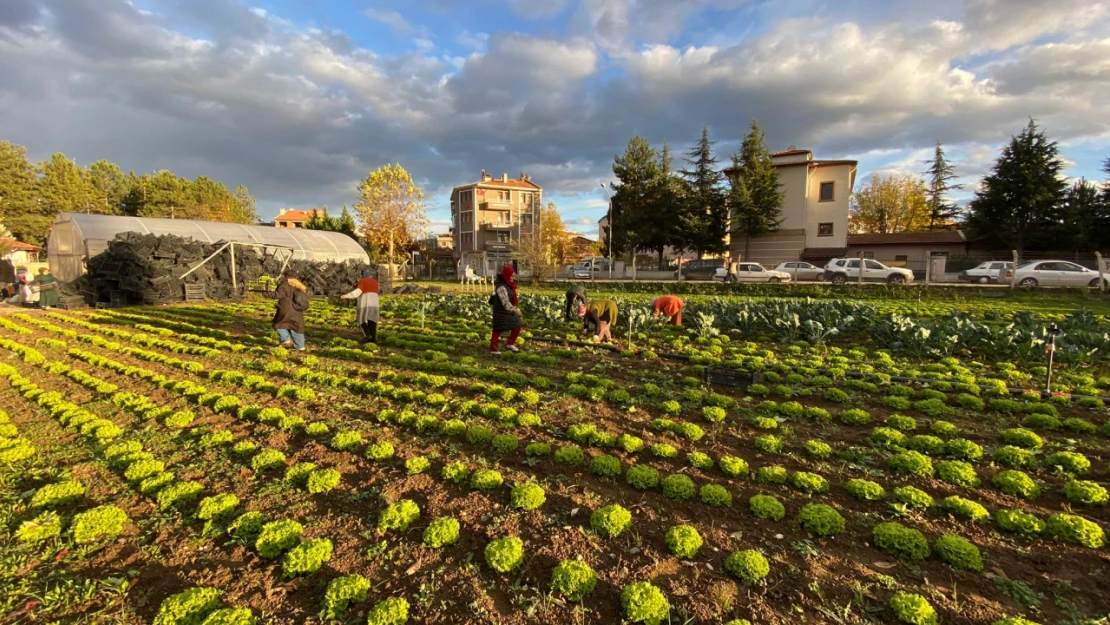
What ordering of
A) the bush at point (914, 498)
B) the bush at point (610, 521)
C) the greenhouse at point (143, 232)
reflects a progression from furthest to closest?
the greenhouse at point (143, 232) → the bush at point (914, 498) → the bush at point (610, 521)

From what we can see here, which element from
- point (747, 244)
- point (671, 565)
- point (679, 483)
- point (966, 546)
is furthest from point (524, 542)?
point (747, 244)

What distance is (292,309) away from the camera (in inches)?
350

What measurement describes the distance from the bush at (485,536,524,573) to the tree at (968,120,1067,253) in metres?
40.3

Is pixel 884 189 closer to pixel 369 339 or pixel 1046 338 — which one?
pixel 1046 338

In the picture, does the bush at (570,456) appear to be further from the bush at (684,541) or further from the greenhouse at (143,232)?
the greenhouse at (143,232)

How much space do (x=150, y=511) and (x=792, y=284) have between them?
74.1 feet

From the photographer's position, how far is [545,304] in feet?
41.0

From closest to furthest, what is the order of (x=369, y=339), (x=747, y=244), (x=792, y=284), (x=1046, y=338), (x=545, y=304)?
1. (x=1046, y=338)
2. (x=369, y=339)
3. (x=545, y=304)
4. (x=792, y=284)
5. (x=747, y=244)

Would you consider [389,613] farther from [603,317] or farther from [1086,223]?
[1086,223]

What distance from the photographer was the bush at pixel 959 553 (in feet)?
9.37

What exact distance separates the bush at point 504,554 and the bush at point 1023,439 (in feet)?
16.9

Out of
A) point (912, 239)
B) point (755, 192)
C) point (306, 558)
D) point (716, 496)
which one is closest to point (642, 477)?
point (716, 496)

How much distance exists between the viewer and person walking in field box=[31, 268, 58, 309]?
16.7 m

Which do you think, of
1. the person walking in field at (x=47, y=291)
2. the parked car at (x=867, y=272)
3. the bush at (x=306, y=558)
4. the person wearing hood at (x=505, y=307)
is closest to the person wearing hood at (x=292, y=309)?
the person wearing hood at (x=505, y=307)
